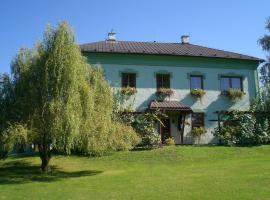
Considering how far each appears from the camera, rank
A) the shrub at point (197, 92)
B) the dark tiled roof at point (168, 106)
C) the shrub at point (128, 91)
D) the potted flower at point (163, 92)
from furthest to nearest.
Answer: the shrub at point (197, 92) < the potted flower at point (163, 92) < the shrub at point (128, 91) < the dark tiled roof at point (168, 106)

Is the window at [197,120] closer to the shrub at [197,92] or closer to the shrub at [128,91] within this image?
the shrub at [197,92]

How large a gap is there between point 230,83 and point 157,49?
6122 millimetres

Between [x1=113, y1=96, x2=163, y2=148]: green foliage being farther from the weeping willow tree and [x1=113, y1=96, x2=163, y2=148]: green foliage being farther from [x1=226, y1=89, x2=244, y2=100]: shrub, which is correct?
[x1=226, y1=89, x2=244, y2=100]: shrub

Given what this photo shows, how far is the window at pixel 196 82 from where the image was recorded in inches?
1248

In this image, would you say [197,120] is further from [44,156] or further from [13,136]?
[13,136]

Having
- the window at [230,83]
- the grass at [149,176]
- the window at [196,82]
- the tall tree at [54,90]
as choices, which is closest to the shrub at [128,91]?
the window at [196,82]

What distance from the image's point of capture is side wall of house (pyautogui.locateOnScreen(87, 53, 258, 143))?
30312mm

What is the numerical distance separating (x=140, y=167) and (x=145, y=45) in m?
15.9

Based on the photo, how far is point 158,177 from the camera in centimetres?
1670

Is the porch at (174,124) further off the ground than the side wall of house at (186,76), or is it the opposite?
the side wall of house at (186,76)

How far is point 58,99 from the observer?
59.4ft

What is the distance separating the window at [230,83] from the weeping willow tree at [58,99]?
15.0 m

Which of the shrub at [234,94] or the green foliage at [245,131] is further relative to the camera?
the shrub at [234,94]

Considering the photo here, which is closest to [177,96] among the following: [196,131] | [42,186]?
[196,131]
